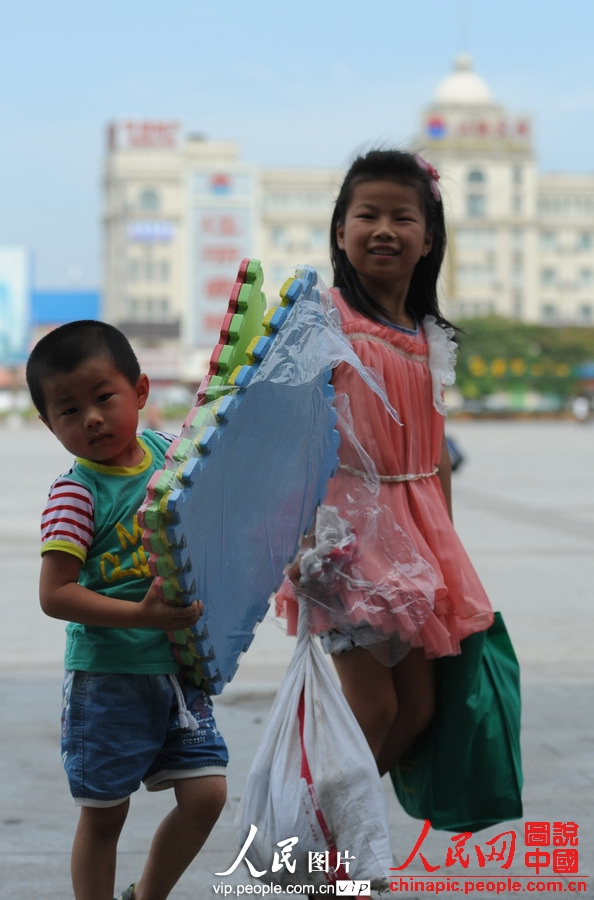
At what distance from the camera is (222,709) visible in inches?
187

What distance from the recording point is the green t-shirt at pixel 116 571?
2330 millimetres

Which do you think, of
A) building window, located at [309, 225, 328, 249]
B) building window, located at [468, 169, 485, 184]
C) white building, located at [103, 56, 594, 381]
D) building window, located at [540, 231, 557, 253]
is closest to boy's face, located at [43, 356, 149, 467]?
white building, located at [103, 56, 594, 381]

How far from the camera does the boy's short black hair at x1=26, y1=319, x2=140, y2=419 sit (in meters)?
2.31

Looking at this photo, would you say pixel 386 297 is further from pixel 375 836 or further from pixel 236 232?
pixel 236 232

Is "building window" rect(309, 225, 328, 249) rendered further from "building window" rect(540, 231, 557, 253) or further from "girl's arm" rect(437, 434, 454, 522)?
"girl's arm" rect(437, 434, 454, 522)

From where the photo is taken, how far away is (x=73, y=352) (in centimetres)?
230

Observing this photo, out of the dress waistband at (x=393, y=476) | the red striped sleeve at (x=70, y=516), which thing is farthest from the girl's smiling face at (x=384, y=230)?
the red striped sleeve at (x=70, y=516)

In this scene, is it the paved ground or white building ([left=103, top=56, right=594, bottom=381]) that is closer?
the paved ground

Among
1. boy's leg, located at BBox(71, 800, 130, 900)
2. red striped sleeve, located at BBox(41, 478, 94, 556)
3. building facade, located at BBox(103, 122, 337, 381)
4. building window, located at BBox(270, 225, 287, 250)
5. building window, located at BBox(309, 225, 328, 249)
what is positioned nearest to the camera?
red striped sleeve, located at BBox(41, 478, 94, 556)

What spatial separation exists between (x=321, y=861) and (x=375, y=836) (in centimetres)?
11

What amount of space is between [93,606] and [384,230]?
1.05 meters

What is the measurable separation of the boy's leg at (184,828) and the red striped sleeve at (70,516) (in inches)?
19.6

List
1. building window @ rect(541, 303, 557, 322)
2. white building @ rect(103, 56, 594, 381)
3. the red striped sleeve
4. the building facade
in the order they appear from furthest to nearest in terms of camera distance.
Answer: building window @ rect(541, 303, 557, 322) < white building @ rect(103, 56, 594, 381) < the building facade < the red striped sleeve

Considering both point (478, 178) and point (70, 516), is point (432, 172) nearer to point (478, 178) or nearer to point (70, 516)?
point (70, 516)
